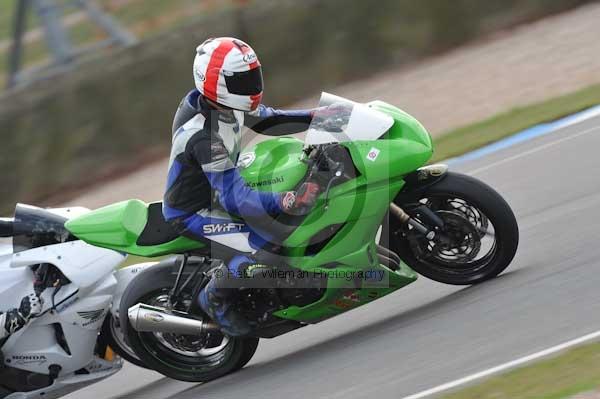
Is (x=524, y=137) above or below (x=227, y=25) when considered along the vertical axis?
below

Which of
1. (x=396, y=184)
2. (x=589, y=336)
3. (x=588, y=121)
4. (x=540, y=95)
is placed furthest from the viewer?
(x=540, y=95)

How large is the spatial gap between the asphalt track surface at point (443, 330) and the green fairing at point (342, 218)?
0.31m

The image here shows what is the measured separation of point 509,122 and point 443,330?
17.6 ft

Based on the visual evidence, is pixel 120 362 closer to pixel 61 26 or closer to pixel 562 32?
pixel 61 26

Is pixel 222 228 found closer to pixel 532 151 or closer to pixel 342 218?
pixel 342 218

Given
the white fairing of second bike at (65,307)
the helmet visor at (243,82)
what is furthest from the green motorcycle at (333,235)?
the helmet visor at (243,82)

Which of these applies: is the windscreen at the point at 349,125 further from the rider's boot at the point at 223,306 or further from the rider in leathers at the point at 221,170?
the rider's boot at the point at 223,306

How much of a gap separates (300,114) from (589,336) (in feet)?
7.34

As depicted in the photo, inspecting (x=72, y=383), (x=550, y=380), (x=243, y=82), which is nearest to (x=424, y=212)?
(x=243, y=82)

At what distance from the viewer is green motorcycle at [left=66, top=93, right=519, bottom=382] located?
5832 mm

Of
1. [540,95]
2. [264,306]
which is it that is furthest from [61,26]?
[264,306]

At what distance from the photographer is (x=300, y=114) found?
625 cm

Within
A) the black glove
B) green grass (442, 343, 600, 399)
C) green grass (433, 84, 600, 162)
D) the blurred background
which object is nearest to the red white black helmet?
the black glove

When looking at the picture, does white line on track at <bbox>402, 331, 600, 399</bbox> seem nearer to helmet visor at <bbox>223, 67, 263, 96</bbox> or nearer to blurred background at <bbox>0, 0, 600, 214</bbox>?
helmet visor at <bbox>223, 67, 263, 96</bbox>
